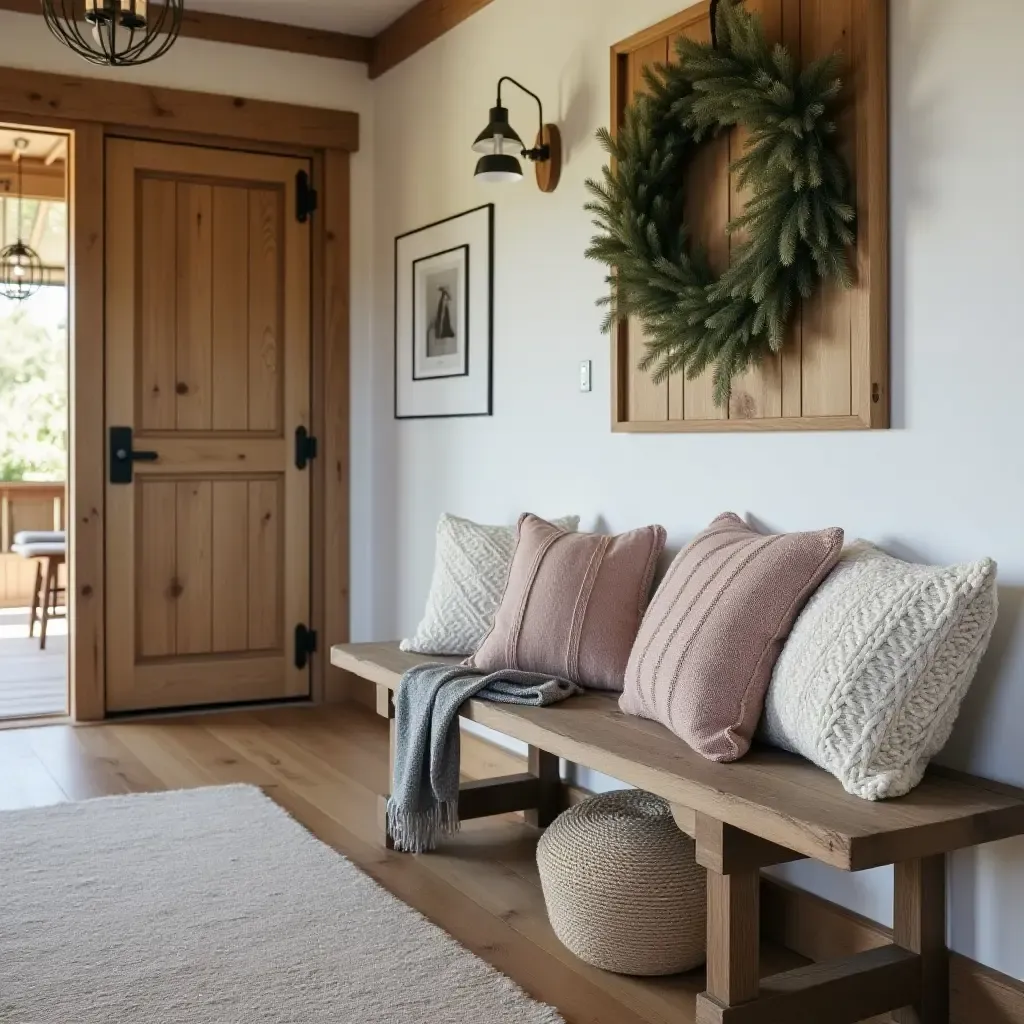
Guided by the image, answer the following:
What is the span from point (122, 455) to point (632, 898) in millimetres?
2847

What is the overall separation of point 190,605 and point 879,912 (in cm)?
302

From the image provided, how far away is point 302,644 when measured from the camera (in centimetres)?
493

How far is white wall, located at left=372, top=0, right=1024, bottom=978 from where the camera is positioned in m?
2.20

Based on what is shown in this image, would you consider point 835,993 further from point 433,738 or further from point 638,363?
point 638,363

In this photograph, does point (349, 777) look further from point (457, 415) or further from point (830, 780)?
point (830, 780)

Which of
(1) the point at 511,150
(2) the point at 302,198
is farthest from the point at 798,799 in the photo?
(2) the point at 302,198

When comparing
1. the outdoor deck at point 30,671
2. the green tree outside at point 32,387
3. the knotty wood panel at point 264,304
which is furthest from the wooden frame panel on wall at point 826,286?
the green tree outside at point 32,387

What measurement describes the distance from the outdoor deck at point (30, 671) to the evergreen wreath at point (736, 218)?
2934 millimetres

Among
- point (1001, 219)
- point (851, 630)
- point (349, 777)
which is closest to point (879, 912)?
point (851, 630)

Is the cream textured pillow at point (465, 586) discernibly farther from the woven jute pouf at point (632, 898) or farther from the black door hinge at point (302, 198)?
the black door hinge at point (302, 198)

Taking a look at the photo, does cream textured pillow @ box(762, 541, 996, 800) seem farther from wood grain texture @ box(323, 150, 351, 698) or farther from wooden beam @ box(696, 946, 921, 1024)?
wood grain texture @ box(323, 150, 351, 698)

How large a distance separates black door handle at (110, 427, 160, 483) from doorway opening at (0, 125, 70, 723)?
219cm

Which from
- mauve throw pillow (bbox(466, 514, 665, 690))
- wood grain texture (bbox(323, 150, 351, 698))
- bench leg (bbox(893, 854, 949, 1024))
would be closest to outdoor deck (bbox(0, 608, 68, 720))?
wood grain texture (bbox(323, 150, 351, 698))

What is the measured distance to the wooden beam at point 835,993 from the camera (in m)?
2.08
